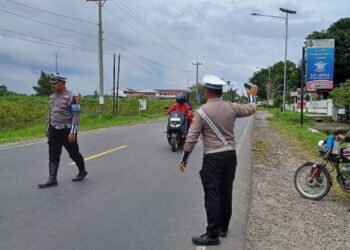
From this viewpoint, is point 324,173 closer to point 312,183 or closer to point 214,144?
point 312,183

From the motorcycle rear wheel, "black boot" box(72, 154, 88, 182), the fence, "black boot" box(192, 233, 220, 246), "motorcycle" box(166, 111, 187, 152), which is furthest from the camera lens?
the fence

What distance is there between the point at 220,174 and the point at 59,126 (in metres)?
4.04

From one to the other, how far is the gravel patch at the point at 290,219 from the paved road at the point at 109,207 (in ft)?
0.80

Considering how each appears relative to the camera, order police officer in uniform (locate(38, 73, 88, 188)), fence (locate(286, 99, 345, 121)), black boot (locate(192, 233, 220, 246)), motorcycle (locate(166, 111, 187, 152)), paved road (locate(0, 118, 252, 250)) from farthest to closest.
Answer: fence (locate(286, 99, 345, 121))
motorcycle (locate(166, 111, 187, 152))
police officer in uniform (locate(38, 73, 88, 188))
paved road (locate(0, 118, 252, 250))
black boot (locate(192, 233, 220, 246))

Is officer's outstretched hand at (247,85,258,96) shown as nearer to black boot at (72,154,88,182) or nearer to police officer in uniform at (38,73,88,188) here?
police officer in uniform at (38,73,88,188)

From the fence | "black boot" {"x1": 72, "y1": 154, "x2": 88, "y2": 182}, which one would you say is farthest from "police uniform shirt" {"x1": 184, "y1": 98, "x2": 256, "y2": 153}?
the fence

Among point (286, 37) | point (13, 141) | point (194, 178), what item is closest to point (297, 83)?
point (286, 37)

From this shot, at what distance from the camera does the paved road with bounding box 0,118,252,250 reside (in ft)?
17.8

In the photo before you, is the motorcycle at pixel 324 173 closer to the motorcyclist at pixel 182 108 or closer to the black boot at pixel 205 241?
the black boot at pixel 205 241

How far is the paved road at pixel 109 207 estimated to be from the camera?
544cm

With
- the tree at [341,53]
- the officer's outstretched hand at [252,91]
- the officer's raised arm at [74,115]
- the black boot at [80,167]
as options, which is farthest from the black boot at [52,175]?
→ the tree at [341,53]

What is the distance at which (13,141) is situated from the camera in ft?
55.9

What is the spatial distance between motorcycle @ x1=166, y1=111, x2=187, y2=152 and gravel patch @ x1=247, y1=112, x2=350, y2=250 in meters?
4.05

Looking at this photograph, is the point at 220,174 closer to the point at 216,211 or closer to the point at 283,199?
the point at 216,211
